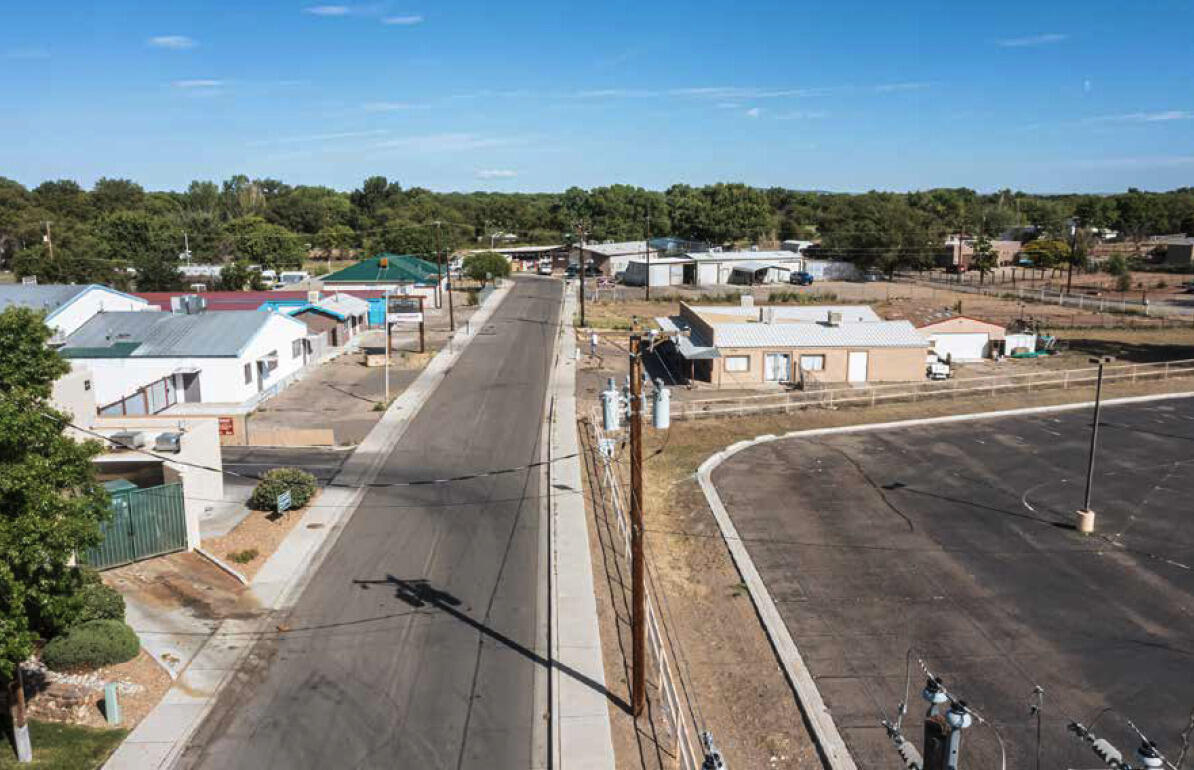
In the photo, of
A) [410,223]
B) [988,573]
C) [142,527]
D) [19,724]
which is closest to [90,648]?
[19,724]

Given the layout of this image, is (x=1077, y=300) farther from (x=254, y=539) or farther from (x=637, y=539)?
(x=637, y=539)

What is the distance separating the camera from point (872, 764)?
15.8m

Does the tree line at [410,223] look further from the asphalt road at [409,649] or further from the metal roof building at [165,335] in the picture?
the asphalt road at [409,649]

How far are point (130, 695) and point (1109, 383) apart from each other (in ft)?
166

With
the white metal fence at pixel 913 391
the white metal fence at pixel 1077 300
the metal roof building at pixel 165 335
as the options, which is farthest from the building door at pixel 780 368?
the white metal fence at pixel 1077 300

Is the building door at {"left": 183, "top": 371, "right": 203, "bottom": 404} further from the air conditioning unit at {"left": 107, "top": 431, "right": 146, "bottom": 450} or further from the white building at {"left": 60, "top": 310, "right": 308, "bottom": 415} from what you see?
the air conditioning unit at {"left": 107, "top": 431, "right": 146, "bottom": 450}

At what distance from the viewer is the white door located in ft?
167

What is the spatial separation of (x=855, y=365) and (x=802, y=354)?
10.4 ft

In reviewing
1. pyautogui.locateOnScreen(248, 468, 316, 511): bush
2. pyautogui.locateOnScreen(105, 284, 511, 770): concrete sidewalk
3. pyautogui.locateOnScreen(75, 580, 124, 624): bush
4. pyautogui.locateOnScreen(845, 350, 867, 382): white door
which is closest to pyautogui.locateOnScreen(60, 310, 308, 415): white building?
pyautogui.locateOnScreen(105, 284, 511, 770): concrete sidewalk

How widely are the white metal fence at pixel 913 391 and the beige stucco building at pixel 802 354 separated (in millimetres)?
1673

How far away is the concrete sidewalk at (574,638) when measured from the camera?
53.2ft


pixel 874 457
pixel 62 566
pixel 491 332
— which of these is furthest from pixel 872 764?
pixel 491 332

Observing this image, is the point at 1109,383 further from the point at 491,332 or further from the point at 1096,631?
the point at 491,332

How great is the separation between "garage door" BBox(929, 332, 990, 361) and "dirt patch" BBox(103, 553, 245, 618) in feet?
154
